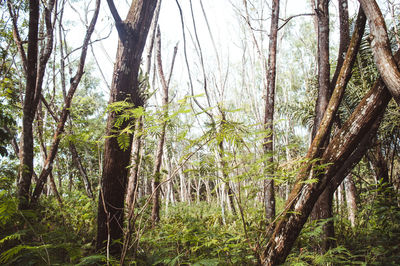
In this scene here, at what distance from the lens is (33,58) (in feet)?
9.20

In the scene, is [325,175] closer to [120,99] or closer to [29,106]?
[120,99]

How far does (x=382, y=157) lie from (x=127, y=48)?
439 centimetres

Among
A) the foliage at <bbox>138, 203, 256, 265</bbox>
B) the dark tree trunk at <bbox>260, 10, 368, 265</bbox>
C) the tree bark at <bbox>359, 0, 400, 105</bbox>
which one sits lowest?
the foliage at <bbox>138, 203, 256, 265</bbox>

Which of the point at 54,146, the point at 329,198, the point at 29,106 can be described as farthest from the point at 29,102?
the point at 329,198

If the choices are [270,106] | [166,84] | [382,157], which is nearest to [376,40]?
[270,106]

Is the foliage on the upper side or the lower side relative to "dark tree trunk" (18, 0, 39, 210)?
lower

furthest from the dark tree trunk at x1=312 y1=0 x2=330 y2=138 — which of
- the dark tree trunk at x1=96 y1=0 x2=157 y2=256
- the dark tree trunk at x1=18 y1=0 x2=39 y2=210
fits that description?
the dark tree trunk at x1=18 y1=0 x2=39 y2=210

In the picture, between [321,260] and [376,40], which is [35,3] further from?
[321,260]

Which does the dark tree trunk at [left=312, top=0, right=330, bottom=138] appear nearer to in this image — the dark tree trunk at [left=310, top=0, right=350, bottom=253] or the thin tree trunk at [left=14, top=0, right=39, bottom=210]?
the dark tree trunk at [left=310, top=0, right=350, bottom=253]

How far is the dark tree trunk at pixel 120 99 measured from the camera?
1898 millimetres

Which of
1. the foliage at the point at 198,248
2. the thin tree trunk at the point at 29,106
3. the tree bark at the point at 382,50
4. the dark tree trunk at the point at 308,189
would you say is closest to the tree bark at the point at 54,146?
the thin tree trunk at the point at 29,106

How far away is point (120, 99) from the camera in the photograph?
197 centimetres

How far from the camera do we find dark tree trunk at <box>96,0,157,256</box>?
6.23 ft

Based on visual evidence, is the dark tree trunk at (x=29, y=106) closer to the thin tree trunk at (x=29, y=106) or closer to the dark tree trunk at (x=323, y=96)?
the thin tree trunk at (x=29, y=106)
